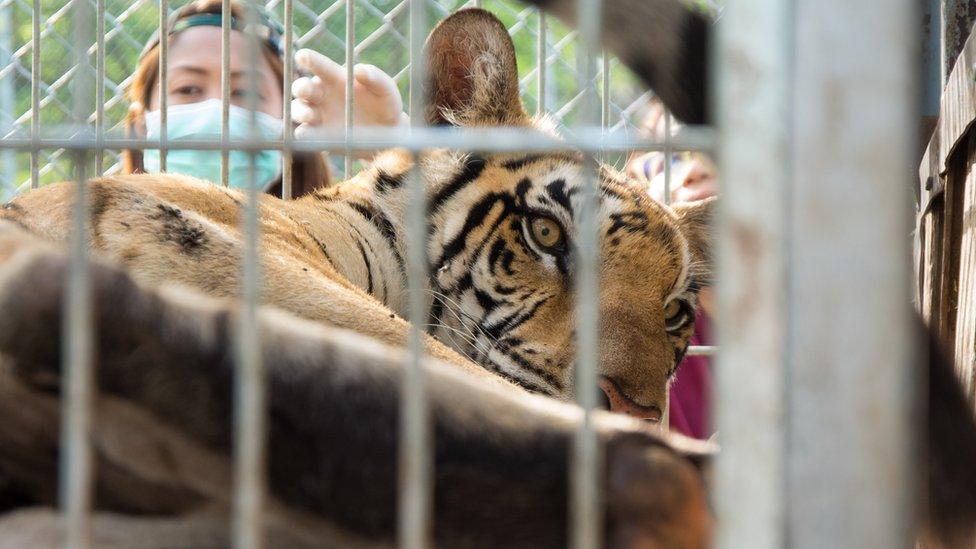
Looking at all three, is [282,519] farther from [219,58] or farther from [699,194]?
[699,194]

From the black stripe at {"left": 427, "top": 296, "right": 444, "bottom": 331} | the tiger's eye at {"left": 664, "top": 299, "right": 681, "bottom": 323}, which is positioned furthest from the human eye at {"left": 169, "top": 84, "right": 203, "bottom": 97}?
the tiger's eye at {"left": 664, "top": 299, "right": 681, "bottom": 323}

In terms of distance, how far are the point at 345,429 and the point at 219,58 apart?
1.72 metres

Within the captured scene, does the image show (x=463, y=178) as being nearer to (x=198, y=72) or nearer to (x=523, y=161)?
(x=523, y=161)

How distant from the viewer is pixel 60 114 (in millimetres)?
2941

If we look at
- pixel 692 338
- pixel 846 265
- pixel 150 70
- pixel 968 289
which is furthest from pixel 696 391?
pixel 846 265

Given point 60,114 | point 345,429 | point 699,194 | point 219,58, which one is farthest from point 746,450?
point 60,114

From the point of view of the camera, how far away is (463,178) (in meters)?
2.00

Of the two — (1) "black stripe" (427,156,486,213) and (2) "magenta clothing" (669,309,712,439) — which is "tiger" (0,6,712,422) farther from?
(2) "magenta clothing" (669,309,712,439)

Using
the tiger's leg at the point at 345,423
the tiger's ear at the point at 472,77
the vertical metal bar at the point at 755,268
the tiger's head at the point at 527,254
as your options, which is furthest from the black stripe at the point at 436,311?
the vertical metal bar at the point at 755,268

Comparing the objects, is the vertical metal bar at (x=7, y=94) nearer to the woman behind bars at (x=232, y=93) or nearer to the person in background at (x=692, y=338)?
the woman behind bars at (x=232, y=93)

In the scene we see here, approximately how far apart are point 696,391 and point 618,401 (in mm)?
1017

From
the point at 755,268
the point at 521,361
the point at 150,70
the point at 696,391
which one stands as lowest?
the point at 696,391

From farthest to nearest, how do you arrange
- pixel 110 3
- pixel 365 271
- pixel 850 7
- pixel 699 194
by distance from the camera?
pixel 699 194
pixel 110 3
pixel 365 271
pixel 850 7

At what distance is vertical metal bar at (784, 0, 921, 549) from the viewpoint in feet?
2.32
